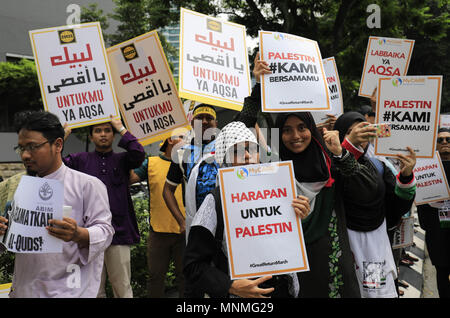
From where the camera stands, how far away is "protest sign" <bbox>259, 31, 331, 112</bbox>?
287 centimetres

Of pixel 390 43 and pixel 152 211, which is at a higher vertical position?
pixel 390 43

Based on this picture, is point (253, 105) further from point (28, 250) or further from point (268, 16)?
point (268, 16)

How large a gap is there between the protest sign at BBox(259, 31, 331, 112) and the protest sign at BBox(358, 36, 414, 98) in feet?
8.43

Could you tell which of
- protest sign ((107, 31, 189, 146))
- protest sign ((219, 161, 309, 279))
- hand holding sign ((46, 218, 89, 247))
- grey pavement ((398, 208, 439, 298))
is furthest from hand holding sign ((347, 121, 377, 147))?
grey pavement ((398, 208, 439, 298))

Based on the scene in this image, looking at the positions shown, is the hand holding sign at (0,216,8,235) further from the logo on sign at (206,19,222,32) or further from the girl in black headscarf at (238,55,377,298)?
the logo on sign at (206,19,222,32)

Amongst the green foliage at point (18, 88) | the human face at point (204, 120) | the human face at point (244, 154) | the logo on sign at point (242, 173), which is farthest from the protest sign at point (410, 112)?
the green foliage at point (18, 88)

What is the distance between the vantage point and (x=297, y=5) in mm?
11711

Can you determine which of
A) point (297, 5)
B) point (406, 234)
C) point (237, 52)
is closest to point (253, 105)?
point (237, 52)

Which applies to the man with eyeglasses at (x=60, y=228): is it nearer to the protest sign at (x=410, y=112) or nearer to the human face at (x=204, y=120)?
the human face at (x=204, y=120)

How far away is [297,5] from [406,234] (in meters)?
9.58

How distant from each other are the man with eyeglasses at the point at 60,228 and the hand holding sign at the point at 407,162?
1.86m

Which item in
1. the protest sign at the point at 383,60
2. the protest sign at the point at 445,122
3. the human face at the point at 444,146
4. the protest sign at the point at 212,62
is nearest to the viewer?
the protest sign at the point at 212,62

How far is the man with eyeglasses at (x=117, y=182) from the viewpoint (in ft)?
11.7

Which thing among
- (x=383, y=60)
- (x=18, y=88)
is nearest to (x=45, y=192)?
(x=383, y=60)
